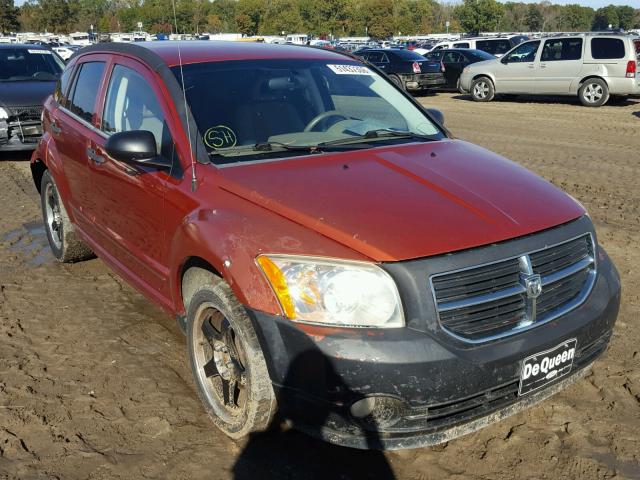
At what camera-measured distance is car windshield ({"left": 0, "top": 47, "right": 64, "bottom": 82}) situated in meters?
11.1

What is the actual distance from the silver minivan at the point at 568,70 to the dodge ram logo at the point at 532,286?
15.4 m

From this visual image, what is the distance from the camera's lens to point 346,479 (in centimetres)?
298

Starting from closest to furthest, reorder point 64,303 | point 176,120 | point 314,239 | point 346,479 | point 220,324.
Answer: point 314,239 → point 346,479 → point 220,324 → point 176,120 → point 64,303

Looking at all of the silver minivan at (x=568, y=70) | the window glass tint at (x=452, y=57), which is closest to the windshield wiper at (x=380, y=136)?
the silver minivan at (x=568, y=70)

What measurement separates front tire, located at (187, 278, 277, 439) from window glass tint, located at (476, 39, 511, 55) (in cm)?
2578

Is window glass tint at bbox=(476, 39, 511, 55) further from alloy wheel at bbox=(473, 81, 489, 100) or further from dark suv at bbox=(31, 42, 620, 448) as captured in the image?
dark suv at bbox=(31, 42, 620, 448)

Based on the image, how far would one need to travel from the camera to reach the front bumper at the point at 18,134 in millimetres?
9930

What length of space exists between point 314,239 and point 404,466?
3.77 feet

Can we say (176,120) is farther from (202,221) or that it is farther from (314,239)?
(314,239)

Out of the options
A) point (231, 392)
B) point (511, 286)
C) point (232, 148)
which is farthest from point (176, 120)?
point (511, 286)

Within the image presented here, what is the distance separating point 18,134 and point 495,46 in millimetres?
21550

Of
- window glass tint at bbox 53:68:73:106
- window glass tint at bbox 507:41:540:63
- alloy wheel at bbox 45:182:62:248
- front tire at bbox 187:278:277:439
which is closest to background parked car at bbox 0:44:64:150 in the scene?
alloy wheel at bbox 45:182:62:248

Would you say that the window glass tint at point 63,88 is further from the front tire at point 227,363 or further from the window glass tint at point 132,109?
the front tire at point 227,363

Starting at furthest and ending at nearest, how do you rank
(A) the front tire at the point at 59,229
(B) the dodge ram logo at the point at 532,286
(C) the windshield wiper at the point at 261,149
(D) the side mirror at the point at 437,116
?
(A) the front tire at the point at 59,229
(D) the side mirror at the point at 437,116
(C) the windshield wiper at the point at 261,149
(B) the dodge ram logo at the point at 532,286
